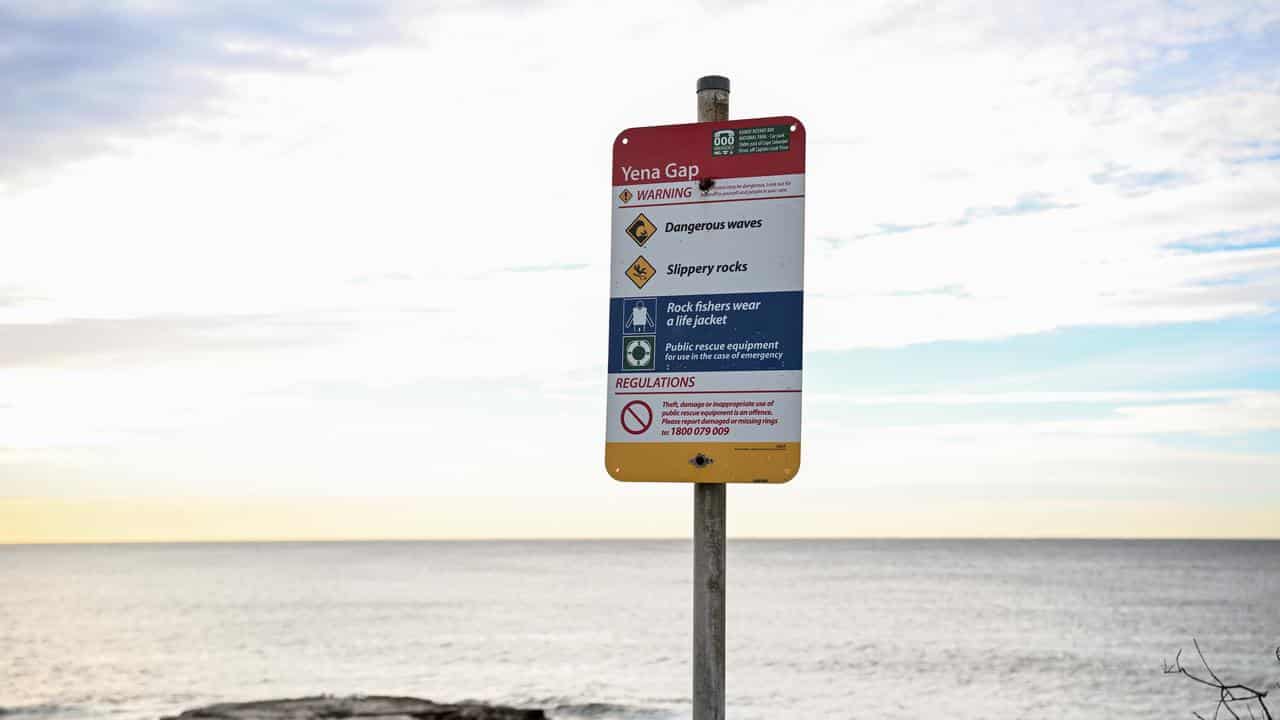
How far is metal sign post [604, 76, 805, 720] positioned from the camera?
13.7 feet

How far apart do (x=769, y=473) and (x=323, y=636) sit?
175 feet

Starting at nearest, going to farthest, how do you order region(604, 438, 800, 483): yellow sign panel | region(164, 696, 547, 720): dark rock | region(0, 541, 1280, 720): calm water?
region(604, 438, 800, 483): yellow sign panel, region(164, 696, 547, 720): dark rock, region(0, 541, 1280, 720): calm water

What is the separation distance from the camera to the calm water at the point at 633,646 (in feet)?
111

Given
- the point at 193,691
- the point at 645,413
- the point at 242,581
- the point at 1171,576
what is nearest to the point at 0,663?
the point at 193,691

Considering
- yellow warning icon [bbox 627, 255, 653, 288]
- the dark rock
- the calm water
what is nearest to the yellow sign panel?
yellow warning icon [bbox 627, 255, 653, 288]

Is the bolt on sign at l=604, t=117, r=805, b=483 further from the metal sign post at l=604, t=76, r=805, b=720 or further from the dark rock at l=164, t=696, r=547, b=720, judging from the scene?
the dark rock at l=164, t=696, r=547, b=720

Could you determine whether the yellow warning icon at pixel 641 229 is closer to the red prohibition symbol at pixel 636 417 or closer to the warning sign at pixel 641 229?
the warning sign at pixel 641 229

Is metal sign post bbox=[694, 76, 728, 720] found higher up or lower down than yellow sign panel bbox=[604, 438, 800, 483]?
lower down

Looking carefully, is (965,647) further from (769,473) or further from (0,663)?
(769,473)

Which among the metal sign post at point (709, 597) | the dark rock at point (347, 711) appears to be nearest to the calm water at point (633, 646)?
the dark rock at point (347, 711)

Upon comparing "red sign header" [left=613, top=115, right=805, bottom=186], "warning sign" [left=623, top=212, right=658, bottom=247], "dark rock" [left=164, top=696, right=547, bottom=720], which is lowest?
"dark rock" [left=164, top=696, right=547, bottom=720]

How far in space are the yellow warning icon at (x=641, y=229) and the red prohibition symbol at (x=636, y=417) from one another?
62 cm

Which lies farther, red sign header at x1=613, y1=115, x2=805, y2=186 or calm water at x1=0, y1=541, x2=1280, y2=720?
calm water at x1=0, y1=541, x2=1280, y2=720

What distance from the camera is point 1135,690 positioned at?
117 ft
